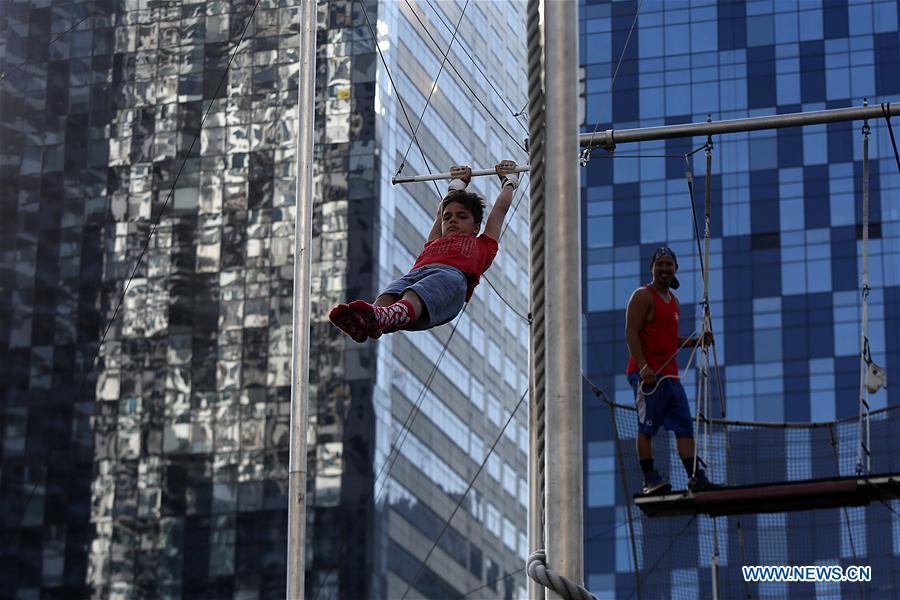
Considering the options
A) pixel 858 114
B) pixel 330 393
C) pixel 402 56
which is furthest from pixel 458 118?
pixel 858 114

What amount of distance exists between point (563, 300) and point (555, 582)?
91 centimetres

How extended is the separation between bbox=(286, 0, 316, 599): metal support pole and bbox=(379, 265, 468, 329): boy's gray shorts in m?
5.14

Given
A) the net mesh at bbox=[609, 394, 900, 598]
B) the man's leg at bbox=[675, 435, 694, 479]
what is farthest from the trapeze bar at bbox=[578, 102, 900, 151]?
the net mesh at bbox=[609, 394, 900, 598]

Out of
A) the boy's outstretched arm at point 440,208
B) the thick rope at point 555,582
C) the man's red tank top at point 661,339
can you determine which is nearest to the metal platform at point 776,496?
the man's red tank top at point 661,339

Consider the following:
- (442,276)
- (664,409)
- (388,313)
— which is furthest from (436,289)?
(664,409)

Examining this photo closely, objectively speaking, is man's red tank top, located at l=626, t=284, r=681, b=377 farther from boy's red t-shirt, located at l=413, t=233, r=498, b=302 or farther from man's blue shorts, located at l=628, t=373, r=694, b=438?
boy's red t-shirt, located at l=413, t=233, r=498, b=302

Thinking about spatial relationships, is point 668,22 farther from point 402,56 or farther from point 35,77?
point 35,77

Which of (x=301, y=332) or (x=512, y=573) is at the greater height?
(x=512, y=573)

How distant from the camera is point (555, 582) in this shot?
5723 mm

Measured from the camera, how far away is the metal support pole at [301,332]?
14.9 m

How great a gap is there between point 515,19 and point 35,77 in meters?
21.2

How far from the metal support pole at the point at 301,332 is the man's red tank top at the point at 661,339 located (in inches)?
131

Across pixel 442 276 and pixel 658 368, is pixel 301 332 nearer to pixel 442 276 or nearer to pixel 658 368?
pixel 658 368

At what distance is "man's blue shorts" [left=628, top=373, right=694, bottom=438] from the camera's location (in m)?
12.9
